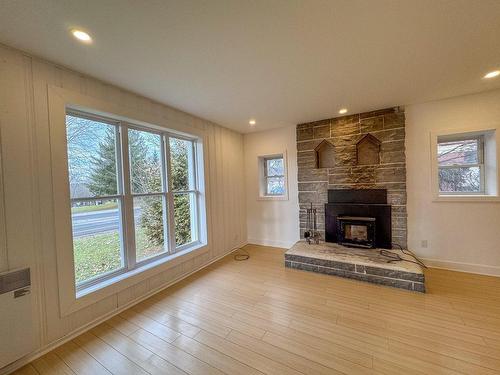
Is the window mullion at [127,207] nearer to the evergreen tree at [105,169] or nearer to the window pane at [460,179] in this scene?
the evergreen tree at [105,169]

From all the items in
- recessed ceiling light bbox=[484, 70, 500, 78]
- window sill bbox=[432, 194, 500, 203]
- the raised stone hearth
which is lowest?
the raised stone hearth

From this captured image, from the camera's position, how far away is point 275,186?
15.1 feet

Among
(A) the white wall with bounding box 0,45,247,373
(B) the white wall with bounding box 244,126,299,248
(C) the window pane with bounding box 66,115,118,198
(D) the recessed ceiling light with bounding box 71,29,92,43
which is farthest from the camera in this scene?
(B) the white wall with bounding box 244,126,299,248

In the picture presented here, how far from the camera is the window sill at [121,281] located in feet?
6.44

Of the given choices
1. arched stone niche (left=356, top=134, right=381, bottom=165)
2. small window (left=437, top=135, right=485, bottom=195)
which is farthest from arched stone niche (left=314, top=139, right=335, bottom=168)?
small window (left=437, top=135, right=485, bottom=195)

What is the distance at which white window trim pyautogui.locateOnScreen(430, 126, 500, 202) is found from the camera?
281 centimetres

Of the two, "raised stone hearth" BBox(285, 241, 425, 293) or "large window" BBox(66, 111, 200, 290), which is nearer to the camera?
"large window" BBox(66, 111, 200, 290)

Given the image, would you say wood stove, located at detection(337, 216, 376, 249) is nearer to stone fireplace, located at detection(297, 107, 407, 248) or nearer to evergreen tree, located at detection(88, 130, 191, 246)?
stone fireplace, located at detection(297, 107, 407, 248)

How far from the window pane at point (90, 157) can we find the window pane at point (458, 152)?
4751 mm

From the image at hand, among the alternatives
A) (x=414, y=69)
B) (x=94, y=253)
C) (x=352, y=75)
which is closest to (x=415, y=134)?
(x=414, y=69)

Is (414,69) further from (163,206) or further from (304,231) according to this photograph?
(163,206)

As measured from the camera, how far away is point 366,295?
2.48m

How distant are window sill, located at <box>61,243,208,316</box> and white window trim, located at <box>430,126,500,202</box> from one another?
13.1 feet

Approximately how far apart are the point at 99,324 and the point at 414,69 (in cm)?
431
